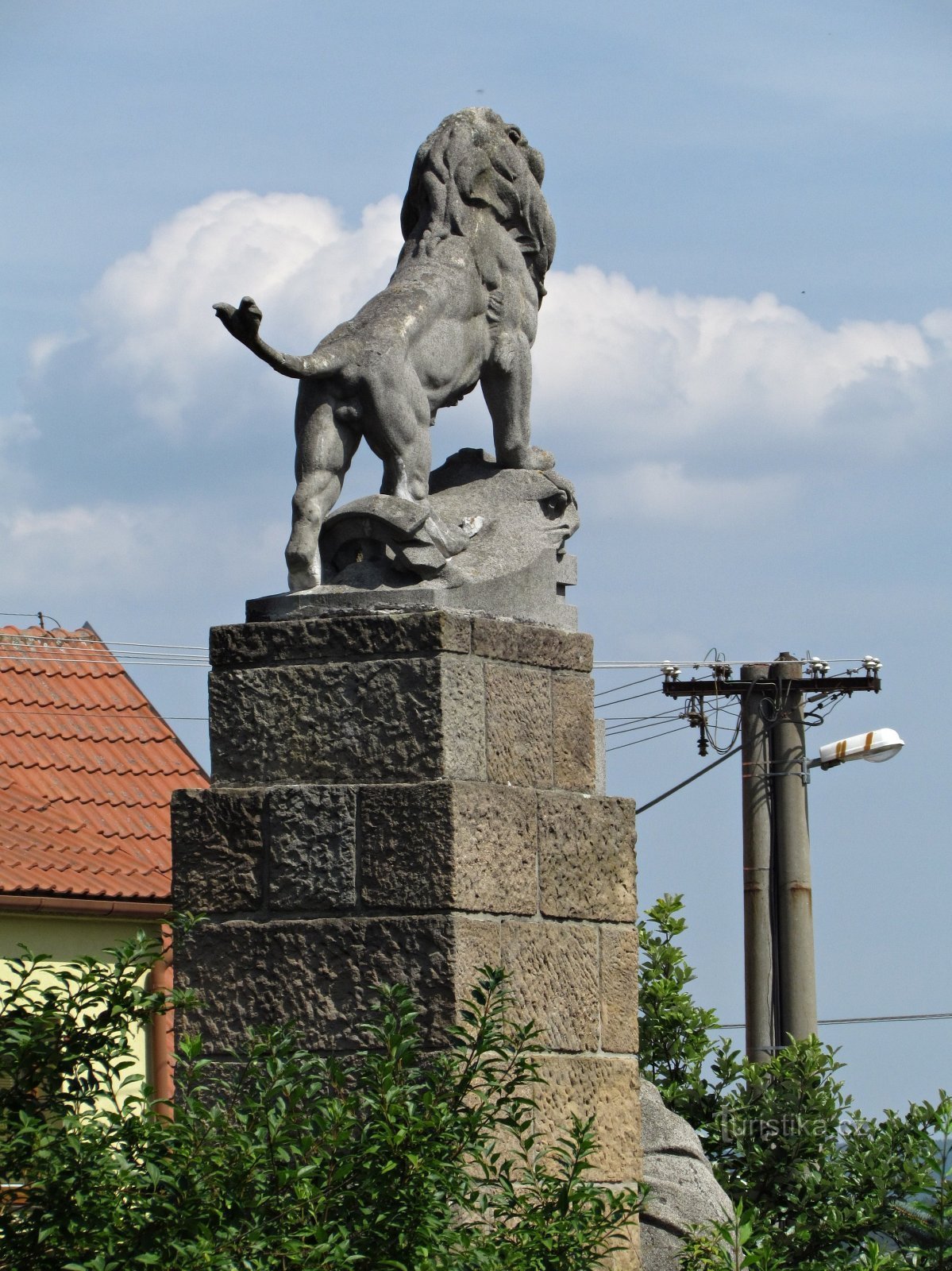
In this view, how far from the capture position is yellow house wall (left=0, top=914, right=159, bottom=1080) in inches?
548

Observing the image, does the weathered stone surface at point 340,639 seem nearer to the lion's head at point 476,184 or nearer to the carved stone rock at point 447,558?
the carved stone rock at point 447,558

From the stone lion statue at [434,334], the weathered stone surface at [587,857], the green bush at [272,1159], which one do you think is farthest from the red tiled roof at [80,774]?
the green bush at [272,1159]

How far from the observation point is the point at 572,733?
6.14 meters

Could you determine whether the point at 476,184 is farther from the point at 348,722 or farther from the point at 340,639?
the point at 348,722

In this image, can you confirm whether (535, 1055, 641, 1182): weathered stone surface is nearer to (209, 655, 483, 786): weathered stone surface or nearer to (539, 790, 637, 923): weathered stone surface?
(539, 790, 637, 923): weathered stone surface

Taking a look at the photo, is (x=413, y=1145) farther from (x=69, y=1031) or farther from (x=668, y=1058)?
(x=668, y=1058)

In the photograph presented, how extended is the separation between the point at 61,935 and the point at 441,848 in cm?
902

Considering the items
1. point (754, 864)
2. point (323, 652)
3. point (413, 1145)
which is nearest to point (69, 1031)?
point (413, 1145)

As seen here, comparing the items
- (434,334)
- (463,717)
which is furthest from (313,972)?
(434,334)

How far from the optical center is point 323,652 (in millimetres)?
5922

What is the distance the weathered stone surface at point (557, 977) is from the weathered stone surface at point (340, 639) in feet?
2.44

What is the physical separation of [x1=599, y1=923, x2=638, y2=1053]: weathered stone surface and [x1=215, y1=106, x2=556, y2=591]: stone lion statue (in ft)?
4.18

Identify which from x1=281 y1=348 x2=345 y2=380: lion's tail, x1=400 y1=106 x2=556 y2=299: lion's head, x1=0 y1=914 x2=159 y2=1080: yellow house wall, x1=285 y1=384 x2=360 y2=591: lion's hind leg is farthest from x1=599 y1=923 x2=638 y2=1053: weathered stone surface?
x1=0 y1=914 x2=159 y2=1080: yellow house wall

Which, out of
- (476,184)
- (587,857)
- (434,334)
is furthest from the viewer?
(476,184)
